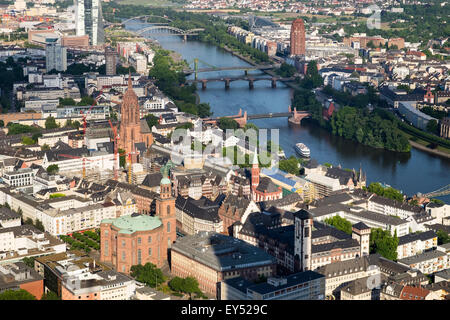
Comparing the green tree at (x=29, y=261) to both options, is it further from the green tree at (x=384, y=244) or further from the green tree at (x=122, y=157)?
the green tree at (x=122, y=157)

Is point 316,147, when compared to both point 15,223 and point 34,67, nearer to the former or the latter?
point 15,223

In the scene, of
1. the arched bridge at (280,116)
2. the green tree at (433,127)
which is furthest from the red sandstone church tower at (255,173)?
the green tree at (433,127)

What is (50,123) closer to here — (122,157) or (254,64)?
(122,157)

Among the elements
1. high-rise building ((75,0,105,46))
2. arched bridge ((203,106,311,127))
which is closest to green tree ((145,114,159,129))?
arched bridge ((203,106,311,127))

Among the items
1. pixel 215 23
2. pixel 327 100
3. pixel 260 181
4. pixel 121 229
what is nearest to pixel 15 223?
pixel 121 229

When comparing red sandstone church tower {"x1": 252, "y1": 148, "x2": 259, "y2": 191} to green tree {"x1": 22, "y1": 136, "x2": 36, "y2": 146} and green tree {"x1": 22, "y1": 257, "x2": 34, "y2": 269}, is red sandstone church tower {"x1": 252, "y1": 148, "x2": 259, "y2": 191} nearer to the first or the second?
green tree {"x1": 22, "y1": 257, "x2": 34, "y2": 269}
